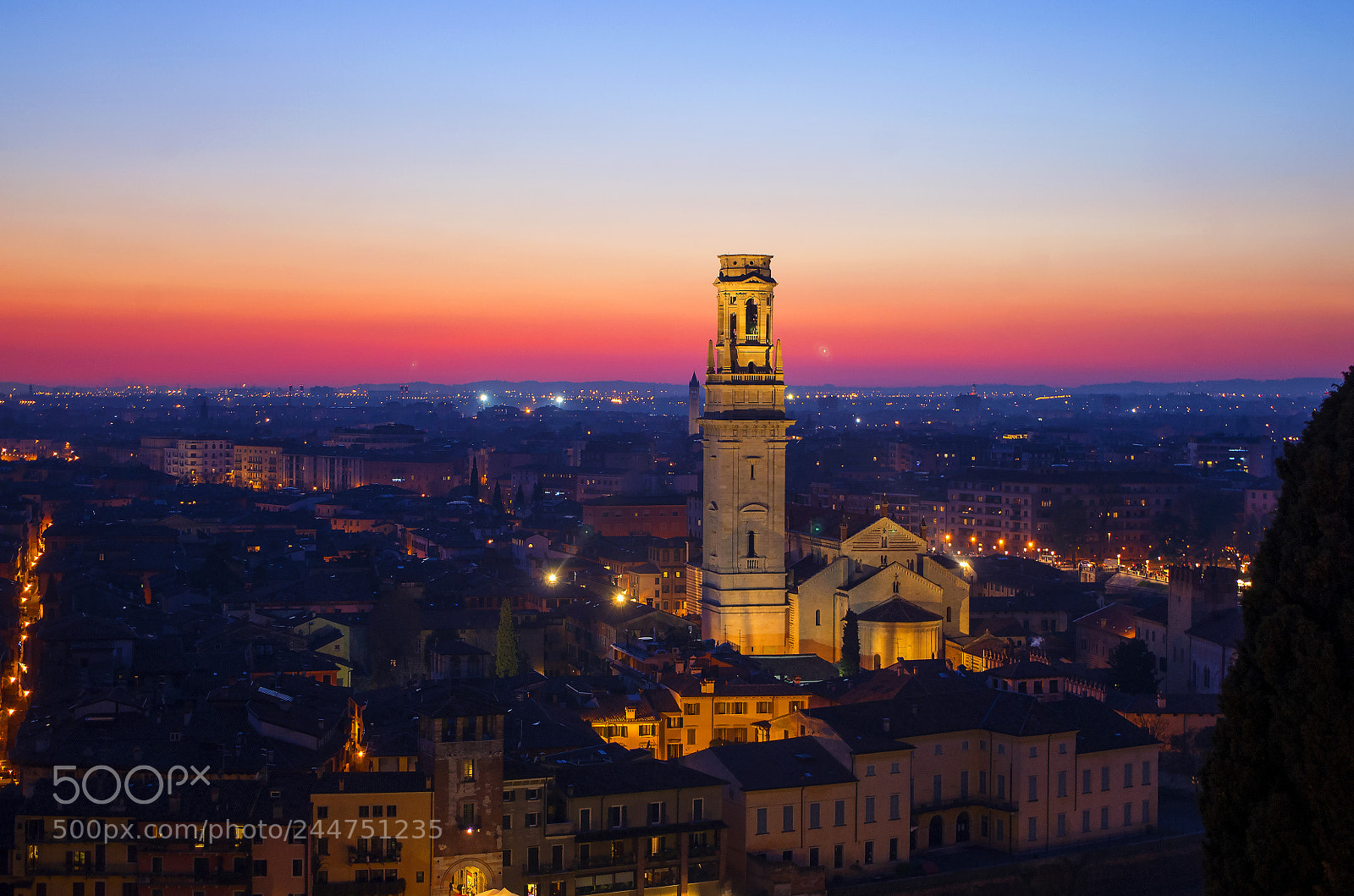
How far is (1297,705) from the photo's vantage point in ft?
26.0

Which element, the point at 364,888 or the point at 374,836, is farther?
the point at 374,836

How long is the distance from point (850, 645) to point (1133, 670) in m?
5.27

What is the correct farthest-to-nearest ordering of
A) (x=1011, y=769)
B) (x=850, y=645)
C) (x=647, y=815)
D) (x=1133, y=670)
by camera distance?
(x=850, y=645) < (x=1133, y=670) < (x=1011, y=769) < (x=647, y=815)

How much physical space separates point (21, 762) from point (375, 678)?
11.4m

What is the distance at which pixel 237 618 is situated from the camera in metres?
34.4

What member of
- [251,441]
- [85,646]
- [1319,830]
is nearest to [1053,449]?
[251,441]

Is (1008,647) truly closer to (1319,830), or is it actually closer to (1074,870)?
(1074,870)

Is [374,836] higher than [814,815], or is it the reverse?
[374,836]

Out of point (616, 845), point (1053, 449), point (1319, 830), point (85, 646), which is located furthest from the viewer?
point (1053, 449)

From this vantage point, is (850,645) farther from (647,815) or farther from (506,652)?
(647,815)

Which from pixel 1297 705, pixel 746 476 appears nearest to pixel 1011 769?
pixel 746 476

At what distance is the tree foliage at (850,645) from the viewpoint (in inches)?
1201

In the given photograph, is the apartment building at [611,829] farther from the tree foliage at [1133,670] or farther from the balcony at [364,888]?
the tree foliage at [1133,670]

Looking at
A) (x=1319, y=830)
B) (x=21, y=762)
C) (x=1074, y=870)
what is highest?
(x=1319, y=830)
